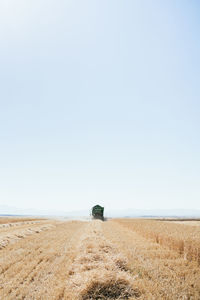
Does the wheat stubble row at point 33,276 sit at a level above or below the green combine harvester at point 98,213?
above

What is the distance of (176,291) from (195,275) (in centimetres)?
156

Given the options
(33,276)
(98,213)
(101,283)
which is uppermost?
(101,283)

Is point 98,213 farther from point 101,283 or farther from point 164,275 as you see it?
point 101,283

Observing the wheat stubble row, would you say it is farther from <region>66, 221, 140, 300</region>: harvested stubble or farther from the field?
<region>66, 221, 140, 300</region>: harvested stubble

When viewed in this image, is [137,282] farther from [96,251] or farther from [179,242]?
[179,242]

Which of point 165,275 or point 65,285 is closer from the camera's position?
point 65,285

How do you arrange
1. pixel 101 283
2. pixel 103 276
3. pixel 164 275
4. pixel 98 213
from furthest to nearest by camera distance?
1. pixel 98 213
2. pixel 164 275
3. pixel 103 276
4. pixel 101 283

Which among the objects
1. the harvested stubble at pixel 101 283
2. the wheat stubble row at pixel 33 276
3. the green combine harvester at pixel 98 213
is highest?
the harvested stubble at pixel 101 283

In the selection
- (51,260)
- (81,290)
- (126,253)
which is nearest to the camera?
(81,290)

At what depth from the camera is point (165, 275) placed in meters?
6.09

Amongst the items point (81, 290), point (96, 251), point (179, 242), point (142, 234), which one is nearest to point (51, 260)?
point (96, 251)

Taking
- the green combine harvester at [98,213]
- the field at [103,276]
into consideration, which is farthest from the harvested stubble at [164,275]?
the green combine harvester at [98,213]

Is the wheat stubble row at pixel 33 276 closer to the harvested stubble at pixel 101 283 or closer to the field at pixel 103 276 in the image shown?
the field at pixel 103 276

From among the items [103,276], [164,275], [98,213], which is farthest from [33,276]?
[98,213]
